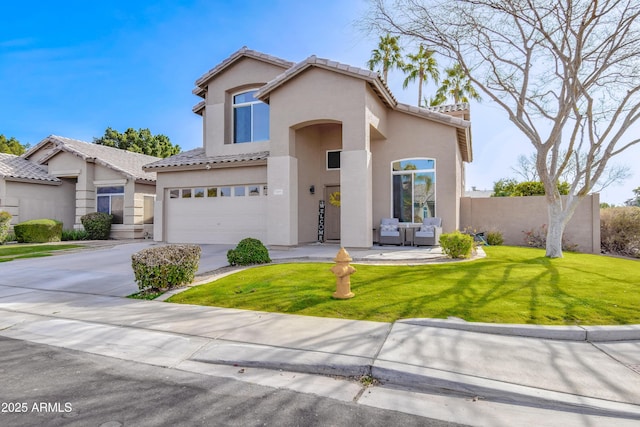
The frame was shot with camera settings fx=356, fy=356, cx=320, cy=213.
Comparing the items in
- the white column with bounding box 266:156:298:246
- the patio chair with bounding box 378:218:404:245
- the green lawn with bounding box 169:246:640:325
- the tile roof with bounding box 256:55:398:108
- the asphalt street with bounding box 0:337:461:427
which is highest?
the tile roof with bounding box 256:55:398:108

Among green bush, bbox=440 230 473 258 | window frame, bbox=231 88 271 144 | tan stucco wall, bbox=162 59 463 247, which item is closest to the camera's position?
green bush, bbox=440 230 473 258

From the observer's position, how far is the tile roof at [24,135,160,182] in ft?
65.1

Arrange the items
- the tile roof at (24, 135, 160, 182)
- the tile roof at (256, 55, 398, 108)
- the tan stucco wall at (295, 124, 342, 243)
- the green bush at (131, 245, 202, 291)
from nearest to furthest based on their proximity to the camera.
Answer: the green bush at (131, 245, 202, 291) → the tile roof at (256, 55, 398, 108) → the tan stucco wall at (295, 124, 342, 243) → the tile roof at (24, 135, 160, 182)

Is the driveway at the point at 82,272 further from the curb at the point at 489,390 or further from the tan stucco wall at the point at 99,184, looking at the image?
the curb at the point at 489,390

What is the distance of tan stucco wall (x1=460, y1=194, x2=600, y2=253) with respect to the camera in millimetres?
14922

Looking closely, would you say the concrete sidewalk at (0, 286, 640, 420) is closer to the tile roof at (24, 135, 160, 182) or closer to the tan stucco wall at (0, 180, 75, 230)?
the tile roof at (24, 135, 160, 182)

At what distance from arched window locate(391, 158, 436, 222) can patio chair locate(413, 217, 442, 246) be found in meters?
0.70

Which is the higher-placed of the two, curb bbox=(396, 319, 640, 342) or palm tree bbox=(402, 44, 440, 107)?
palm tree bbox=(402, 44, 440, 107)

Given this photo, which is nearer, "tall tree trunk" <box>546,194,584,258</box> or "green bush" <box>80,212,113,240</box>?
"tall tree trunk" <box>546,194,584,258</box>

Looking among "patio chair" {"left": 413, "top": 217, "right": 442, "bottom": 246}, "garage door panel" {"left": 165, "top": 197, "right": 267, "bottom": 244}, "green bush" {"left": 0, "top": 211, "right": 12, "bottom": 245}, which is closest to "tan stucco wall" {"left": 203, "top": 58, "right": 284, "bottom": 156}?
"garage door panel" {"left": 165, "top": 197, "right": 267, "bottom": 244}

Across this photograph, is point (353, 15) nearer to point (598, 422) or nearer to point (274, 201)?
point (274, 201)

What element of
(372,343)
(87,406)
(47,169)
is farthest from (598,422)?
(47,169)

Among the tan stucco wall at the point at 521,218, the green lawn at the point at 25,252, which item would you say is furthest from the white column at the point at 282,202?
the green lawn at the point at 25,252

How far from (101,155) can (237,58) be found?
11141 millimetres
